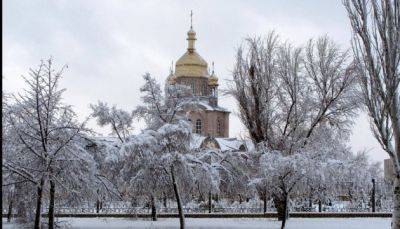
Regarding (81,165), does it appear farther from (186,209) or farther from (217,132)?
(217,132)

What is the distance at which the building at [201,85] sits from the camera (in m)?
64.1

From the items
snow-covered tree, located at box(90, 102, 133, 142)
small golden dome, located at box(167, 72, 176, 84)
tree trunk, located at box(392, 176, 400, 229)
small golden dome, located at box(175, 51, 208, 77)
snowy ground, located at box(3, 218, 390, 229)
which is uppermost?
small golden dome, located at box(175, 51, 208, 77)

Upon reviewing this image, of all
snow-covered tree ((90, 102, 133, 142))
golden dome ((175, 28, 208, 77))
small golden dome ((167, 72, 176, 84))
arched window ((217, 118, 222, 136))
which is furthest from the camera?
arched window ((217, 118, 222, 136))

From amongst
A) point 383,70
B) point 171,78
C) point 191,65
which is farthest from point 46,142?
point 191,65

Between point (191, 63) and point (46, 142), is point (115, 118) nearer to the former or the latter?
point (46, 142)

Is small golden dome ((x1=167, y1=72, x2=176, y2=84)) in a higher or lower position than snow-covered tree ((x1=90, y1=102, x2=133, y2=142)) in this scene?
higher

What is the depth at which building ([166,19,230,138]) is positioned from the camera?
210 feet

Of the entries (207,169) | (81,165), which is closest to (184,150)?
(207,169)

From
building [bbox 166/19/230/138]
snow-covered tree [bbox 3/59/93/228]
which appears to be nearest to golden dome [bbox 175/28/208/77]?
building [bbox 166/19/230/138]

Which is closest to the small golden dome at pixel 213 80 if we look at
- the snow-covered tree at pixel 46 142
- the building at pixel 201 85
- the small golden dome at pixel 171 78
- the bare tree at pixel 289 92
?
the building at pixel 201 85

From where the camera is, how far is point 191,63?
2544 inches

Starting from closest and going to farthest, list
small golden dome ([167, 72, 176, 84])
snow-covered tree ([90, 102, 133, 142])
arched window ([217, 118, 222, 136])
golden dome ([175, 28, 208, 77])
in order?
snow-covered tree ([90, 102, 133, 142]) → small golden dome ([167, 72, 176, 84]) → golden dome ([175, 28, 208, 77]) → arched window ([217, 118, 222, 136])

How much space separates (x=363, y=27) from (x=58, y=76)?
825 cm

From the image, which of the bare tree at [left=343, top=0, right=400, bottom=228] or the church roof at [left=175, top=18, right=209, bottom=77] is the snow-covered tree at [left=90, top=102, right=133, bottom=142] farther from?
the church roof at [left=175, top=18, right=209, bottom=77]
